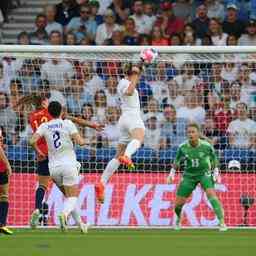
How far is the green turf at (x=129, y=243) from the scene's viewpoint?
44.2ft

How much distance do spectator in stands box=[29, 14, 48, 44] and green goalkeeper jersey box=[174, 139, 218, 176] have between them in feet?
21.3

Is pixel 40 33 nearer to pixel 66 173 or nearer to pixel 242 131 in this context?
pixel 242 131

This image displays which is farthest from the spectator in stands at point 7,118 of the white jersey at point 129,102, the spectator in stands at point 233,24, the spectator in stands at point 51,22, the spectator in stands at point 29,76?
the spectator in stands at point 233,24

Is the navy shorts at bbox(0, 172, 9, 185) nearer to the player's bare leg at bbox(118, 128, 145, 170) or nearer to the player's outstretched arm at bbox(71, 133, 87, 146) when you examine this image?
the player's outstretched arm at bbox(71, 133, 87, 146)

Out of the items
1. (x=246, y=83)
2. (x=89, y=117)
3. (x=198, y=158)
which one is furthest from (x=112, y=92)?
(x=198, y=158)

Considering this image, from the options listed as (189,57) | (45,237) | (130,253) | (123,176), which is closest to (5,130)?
(123,176)

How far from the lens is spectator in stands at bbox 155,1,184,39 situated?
79.0 feet

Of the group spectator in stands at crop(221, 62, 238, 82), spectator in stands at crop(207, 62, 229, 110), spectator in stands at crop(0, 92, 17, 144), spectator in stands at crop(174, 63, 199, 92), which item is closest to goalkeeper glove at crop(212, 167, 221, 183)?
spectator in stands at crop(207, 62, 229, 110)

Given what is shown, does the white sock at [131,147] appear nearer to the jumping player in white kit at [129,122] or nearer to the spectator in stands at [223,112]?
the jumping player in white kit at [129,122]

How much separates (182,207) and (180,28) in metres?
5.87

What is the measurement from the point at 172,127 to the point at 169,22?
453 centimetres

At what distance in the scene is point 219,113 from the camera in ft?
66.6

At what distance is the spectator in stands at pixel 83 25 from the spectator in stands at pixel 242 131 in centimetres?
526

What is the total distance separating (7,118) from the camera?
2034cm
